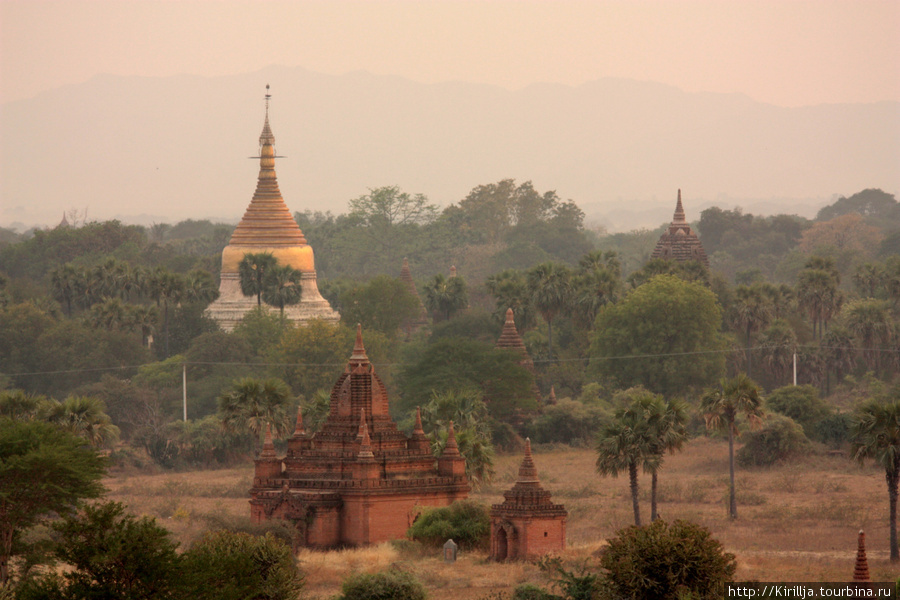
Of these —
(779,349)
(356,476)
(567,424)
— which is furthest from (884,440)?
(779,349)

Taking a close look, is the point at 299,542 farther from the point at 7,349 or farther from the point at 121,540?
the point at 7,349

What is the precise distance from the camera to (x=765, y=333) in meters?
108

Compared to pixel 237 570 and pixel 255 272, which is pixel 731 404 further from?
pixel 255 272

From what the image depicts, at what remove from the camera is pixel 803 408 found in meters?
88.9

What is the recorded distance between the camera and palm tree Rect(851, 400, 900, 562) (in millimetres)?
58375

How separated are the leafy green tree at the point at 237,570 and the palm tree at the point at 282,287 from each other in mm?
66003

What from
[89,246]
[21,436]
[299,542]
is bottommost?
[299,542]

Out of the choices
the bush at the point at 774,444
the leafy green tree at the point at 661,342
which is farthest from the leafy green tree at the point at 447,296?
the bush at the point at 774,444

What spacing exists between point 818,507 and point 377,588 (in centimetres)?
2824

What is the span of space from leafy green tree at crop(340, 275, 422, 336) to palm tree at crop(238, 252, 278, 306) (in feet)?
18.4

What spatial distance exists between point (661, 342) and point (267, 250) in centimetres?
2770

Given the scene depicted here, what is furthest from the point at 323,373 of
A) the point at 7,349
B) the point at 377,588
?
the point at 377,588

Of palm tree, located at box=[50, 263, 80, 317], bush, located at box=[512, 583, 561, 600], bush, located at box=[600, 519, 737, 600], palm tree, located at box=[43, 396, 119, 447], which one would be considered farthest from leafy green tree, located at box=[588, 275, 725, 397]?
bush, located at box=[600, 519, 737, 600]

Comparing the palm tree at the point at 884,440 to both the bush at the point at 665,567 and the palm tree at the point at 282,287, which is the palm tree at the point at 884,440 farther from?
the palm tree at the point at 282,287
